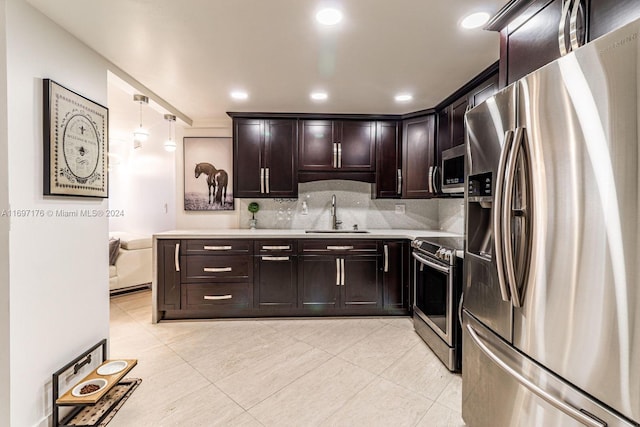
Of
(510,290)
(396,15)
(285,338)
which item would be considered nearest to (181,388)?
(285,338)

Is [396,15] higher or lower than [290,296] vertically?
higher

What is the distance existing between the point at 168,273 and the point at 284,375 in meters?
1.75

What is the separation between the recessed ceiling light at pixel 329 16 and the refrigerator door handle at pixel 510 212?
1161 millimetres

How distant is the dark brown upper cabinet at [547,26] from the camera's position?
38.6 inches

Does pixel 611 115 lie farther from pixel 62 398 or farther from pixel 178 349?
pixel 178 349

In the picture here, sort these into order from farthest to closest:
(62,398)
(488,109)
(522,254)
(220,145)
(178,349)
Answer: (220,145) < (178,349) < (62,398) < (488,109) < (522,254)

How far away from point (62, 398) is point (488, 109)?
2.70 metres

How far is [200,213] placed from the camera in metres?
3.92

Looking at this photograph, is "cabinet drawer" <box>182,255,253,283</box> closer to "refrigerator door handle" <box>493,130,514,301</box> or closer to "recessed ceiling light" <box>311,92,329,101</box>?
"recessed ceiling light" <box>311,92,329,101</box>

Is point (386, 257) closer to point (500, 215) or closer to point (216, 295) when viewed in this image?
point (216, 295)

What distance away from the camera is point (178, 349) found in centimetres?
252

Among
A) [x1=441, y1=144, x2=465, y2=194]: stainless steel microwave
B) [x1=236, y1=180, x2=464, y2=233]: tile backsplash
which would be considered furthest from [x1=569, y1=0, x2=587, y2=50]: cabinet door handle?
[x1=236, y1=180, x2=464, y2=233]: tile backsplash

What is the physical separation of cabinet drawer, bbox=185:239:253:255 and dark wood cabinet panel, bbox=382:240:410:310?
1513 mm

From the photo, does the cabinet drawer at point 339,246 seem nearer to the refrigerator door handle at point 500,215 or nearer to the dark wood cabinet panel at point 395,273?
the dark wood cabinet panel at point 395,273
